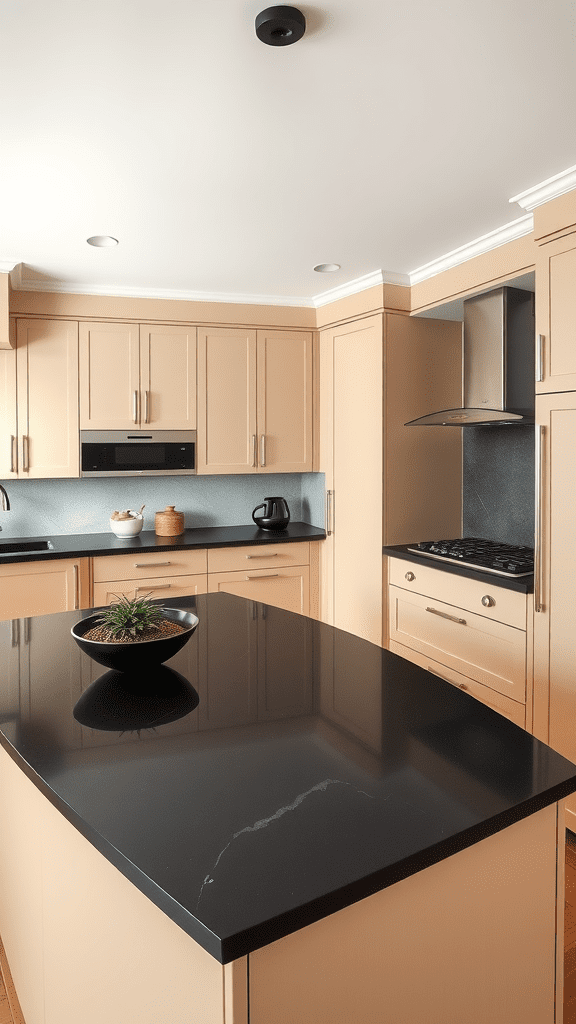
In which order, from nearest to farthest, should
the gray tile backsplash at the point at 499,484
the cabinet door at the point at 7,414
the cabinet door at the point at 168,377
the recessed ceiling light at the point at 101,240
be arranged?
the recessed ceiling light at the point at 101,240 < the gray tile backsplash at the point at 499,484 < the cabinet door at the point at 7,414 < the cabinet door at the point at 168,377

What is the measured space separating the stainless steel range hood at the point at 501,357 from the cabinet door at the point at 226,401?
1447mm

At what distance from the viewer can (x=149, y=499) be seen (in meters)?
4.46

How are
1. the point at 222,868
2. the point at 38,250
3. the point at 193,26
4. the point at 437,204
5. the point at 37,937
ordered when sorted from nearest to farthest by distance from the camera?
the point at 222,868 → the point at 37,937 → the point at 193,26 → the point at 437,204 → the point at 38,250

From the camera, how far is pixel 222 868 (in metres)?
0.87

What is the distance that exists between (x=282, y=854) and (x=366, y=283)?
11.0ft

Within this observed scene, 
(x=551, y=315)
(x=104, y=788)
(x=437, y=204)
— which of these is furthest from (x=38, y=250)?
(x=104, y=788)

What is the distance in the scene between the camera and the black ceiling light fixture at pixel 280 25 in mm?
1498

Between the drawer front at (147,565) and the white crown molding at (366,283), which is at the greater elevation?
the white crown molding at (366,283)

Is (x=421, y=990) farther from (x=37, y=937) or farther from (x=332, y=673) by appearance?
(x=37, y=937)

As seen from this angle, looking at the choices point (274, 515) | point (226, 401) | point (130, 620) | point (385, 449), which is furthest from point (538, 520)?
point (226, 401)

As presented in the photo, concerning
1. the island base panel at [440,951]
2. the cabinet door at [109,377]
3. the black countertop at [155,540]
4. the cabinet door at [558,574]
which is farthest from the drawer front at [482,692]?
the cabinet door at [109,377]

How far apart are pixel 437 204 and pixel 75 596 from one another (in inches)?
102

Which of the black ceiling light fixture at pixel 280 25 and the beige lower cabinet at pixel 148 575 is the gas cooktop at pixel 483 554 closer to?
the beige lower cabinet at pixel 148 575

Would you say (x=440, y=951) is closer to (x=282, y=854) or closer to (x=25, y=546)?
(x=282, y=854)
